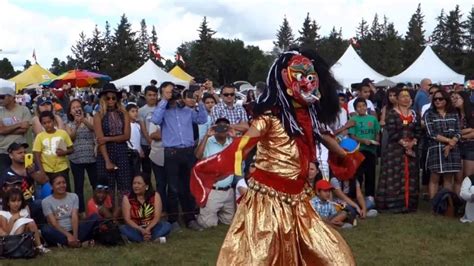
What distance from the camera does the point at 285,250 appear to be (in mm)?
4090

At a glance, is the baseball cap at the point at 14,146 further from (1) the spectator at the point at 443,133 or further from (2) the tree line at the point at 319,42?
(2) the tree line at the point at 319,42

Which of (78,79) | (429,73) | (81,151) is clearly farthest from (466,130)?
(78,79)

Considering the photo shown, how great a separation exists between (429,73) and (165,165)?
64.5 feet

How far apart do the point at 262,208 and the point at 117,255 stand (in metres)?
3.03

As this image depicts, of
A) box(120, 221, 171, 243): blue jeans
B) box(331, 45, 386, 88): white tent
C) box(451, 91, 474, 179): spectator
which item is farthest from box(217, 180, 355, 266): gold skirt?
box(331, 45, 386, 88): white tent

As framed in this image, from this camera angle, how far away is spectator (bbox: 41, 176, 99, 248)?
7102 mm

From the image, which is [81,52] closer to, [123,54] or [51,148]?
[123,54]

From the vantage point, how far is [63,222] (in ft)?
23.7

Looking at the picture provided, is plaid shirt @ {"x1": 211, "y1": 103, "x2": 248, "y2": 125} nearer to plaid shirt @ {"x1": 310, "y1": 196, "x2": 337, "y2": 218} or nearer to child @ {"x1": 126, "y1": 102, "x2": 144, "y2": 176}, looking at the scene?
child @ {"x1": 126, "y1": 102, "x2": 144, "y2": 176}

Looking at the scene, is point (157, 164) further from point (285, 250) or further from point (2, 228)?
point (285, 250)

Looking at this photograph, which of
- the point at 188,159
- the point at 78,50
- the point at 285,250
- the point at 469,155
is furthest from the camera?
the point at 78,50

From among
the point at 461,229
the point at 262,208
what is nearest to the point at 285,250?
the point at 262,208

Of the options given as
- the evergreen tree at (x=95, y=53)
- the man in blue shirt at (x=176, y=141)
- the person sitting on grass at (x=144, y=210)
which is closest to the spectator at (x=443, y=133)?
the man in blue shirt at (x=176, y=141)

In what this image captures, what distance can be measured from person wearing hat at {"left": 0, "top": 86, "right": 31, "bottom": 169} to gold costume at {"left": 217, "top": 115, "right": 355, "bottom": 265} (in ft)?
15.6
